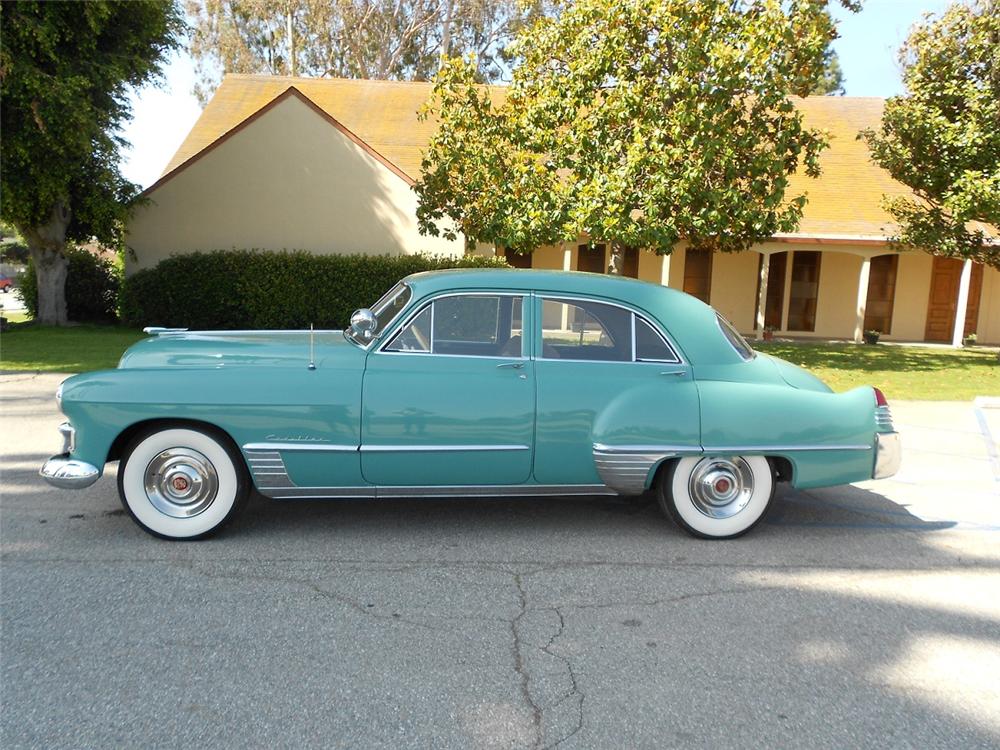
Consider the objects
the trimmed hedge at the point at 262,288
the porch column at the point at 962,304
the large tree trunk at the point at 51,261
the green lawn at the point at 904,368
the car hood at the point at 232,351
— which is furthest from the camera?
the porch column at the point at 962,304

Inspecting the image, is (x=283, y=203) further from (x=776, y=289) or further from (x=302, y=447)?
(x=302, y=447)

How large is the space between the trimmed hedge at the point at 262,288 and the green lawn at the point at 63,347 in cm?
112

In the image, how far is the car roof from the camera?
5234 millimetres

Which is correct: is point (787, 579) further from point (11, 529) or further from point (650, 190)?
point (650, 190)

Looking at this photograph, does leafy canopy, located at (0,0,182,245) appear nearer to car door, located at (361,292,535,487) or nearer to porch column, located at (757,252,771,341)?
car door, located at (361,292,535,487)

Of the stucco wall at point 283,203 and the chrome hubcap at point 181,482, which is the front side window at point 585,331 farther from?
the stucco wall at point 283,203

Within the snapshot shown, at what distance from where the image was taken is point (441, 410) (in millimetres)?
4922

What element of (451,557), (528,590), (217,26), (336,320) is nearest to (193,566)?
(451,557)

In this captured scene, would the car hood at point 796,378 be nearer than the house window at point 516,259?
Yes

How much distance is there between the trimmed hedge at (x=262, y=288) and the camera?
60.3 feet

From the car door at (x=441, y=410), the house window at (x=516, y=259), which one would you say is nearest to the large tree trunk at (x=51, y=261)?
the house window at (x=516, y=259)

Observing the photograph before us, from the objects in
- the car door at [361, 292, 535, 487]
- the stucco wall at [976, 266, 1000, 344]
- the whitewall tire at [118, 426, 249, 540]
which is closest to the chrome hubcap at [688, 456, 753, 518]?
the car door at [361, 292, 535, 487]

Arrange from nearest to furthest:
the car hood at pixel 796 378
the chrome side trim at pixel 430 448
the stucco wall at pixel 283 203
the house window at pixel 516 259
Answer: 1. the chrome side trim at pixel 430 448
2. the car hood at pixel 796 378
3. the stucco wall at pixel 283 203
4. the house window at pixel 516 259

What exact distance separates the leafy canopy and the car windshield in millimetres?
12720
